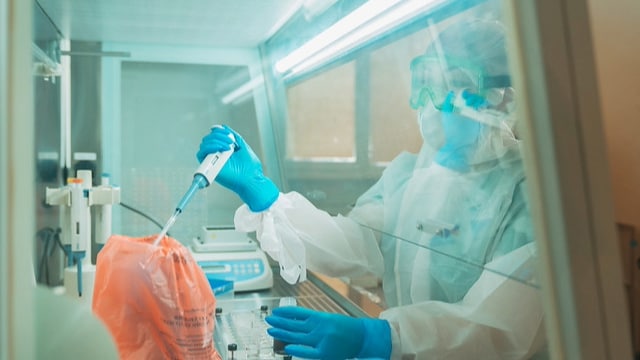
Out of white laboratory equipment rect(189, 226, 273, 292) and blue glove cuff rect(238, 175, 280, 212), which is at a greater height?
blue glove cuff rect(238, 175, 280, 212)

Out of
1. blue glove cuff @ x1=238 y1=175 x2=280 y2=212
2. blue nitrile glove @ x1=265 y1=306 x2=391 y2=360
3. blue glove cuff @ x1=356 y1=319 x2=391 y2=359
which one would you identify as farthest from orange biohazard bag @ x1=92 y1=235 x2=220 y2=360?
blue glove cuff @ x1=238 y1=175 x2=280 y2=212

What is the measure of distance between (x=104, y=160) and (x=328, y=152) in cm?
94

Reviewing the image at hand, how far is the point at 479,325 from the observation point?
108cm

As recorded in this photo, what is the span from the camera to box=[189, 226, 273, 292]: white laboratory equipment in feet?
6.16

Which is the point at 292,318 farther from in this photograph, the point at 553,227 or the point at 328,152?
the point at 328,152

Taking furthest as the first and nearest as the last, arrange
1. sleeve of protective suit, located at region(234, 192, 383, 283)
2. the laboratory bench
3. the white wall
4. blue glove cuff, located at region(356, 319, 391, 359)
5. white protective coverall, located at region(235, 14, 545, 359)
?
sleeve of protective suit, located at region(234, 192, 383, 283), the laboratory bench, blue glove cuff, located at region(356, 319, 391, 359), white protective coverall, located at region(235, 14, 545, 359), the white wall

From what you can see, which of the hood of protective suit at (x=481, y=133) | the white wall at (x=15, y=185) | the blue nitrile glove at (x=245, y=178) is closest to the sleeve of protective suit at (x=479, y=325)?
the hood of protective suit at (x=481, y=133)

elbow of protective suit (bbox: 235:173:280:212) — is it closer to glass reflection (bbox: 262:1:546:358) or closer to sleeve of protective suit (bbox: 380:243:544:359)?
glass reflection (bbox: 262:1:546:358)

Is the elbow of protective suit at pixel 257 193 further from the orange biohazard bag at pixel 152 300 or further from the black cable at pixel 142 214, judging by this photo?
the black cable at pixel 142 214

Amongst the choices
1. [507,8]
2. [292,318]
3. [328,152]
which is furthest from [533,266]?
[328,152]

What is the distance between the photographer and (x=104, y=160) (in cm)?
202

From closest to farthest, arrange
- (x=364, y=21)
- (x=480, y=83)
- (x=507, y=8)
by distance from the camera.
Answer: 1. (x=507, y=8)
2. (x=480, y=83)
3. (x=364, y=21)

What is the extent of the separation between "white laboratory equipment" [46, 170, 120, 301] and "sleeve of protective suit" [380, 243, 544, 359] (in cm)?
82

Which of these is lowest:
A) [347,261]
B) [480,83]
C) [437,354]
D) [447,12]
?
[437,354]
